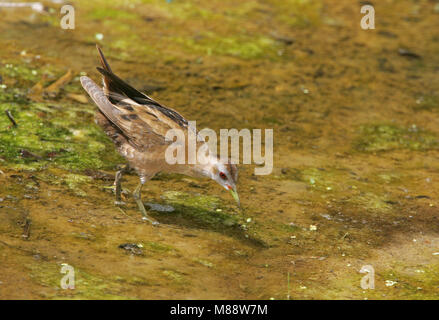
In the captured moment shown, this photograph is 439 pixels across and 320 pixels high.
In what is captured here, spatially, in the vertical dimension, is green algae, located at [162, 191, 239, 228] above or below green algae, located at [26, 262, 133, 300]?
above

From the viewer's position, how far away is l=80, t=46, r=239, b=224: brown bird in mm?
6062

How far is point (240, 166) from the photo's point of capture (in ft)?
24.3

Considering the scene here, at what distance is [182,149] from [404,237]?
2351 mm

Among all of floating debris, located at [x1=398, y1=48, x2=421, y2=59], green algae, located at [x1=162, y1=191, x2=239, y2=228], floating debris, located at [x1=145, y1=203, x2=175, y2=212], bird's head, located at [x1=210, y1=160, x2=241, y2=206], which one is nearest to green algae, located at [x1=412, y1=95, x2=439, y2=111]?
floating debris, located at [x1=398, y1=48, x2=421, y2=59]

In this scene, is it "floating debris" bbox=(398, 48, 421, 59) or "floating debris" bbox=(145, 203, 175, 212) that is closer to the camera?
"floating debris" bbox=(145, 203, 175, 212)

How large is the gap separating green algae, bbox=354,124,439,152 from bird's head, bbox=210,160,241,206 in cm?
267

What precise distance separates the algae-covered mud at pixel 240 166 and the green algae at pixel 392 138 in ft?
0.09

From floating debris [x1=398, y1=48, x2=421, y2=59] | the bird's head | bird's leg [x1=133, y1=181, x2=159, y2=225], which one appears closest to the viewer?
the bird's head

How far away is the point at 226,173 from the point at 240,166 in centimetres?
145

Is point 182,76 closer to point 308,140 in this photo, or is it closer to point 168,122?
point 308,140

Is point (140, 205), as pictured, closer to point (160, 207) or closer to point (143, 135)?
point (160, 207)

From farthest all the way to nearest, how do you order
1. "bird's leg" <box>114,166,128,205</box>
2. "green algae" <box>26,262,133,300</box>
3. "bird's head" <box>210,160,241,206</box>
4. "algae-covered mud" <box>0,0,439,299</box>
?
"bird's leg" <box>114,166,128,205</box> < "bird's head" <box>210,160,241,206</box> < "algae-covered mud" <box>0,0,439,299</box> < "green algae" <box>26,262,133,300</box>

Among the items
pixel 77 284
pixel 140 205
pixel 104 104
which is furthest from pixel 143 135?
pixel 77 284

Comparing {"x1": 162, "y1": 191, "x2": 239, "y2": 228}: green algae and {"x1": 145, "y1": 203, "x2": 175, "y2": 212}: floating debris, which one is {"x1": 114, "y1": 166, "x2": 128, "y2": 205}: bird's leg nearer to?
{"x1": 145, "y1": 203, "x2": 175, "y2": 212}: floating debris
